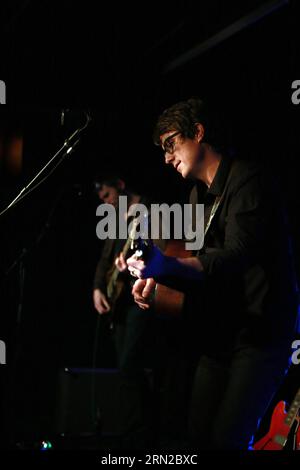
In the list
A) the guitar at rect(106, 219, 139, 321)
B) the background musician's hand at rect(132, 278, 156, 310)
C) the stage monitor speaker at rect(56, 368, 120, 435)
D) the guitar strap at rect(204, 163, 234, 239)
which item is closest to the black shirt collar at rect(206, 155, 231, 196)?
the guitar strap at rect(204, 163, 234, 239)

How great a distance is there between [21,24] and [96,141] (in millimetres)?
1350

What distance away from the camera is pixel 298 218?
3.82m

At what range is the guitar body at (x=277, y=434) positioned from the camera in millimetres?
2734

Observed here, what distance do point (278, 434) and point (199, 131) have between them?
5.21ft

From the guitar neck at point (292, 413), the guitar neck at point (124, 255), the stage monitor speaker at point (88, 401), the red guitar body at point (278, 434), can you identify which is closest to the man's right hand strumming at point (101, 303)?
the guitar neck at point (124, 255)

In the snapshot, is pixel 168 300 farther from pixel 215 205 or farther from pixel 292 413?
pixel 292 413

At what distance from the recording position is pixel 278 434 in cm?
278

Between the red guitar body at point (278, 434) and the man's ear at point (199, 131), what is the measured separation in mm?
1500

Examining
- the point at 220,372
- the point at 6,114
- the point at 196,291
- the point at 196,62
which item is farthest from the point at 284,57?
the point at 6,114

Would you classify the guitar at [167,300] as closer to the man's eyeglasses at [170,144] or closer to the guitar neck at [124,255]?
the man's eyeglasses at [170,144]

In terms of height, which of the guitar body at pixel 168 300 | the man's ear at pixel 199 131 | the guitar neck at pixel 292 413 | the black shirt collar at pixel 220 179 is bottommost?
the guitar neck at pixel 292 413

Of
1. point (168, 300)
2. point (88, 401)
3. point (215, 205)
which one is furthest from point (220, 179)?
A: point (88, 401)

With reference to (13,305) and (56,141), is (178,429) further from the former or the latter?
(56,141)

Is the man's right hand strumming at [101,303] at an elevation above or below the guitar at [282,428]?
above
